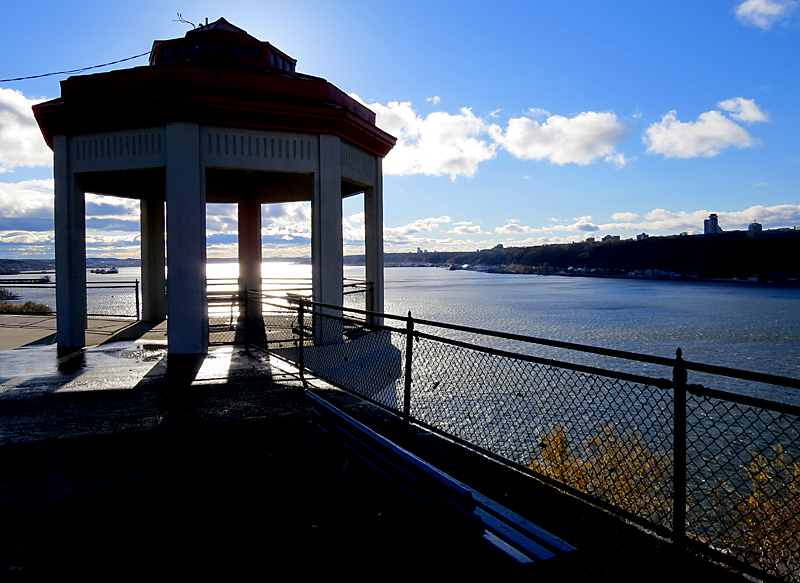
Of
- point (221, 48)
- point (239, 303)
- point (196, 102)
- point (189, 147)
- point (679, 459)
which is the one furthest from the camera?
point (239, 303)

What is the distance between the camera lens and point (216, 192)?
60.2 feet

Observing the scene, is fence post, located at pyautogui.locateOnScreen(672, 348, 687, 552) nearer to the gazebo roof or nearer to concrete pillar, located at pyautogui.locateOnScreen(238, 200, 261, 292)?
the gazebo roof

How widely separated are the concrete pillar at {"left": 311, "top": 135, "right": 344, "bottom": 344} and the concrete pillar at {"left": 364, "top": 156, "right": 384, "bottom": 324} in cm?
213

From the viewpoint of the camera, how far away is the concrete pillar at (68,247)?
1166cm

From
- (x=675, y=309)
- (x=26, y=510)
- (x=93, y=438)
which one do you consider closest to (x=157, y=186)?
(x=93, y=438)

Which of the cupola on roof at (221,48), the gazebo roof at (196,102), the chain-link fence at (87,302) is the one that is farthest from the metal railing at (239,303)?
the cupola on roof at (221,48)

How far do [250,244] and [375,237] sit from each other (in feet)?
22.5

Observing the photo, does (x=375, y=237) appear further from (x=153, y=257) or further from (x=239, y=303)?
(x=153, y=257)

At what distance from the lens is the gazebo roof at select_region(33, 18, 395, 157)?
10.7 meters

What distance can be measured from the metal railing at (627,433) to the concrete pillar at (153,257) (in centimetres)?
336

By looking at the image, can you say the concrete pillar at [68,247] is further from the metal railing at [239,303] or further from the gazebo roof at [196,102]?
the metal railing at [239,303]

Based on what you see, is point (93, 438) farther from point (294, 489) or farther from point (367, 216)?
point (367, 216)

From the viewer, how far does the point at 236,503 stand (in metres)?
4.02

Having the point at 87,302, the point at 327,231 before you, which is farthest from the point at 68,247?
the point at 87,302
